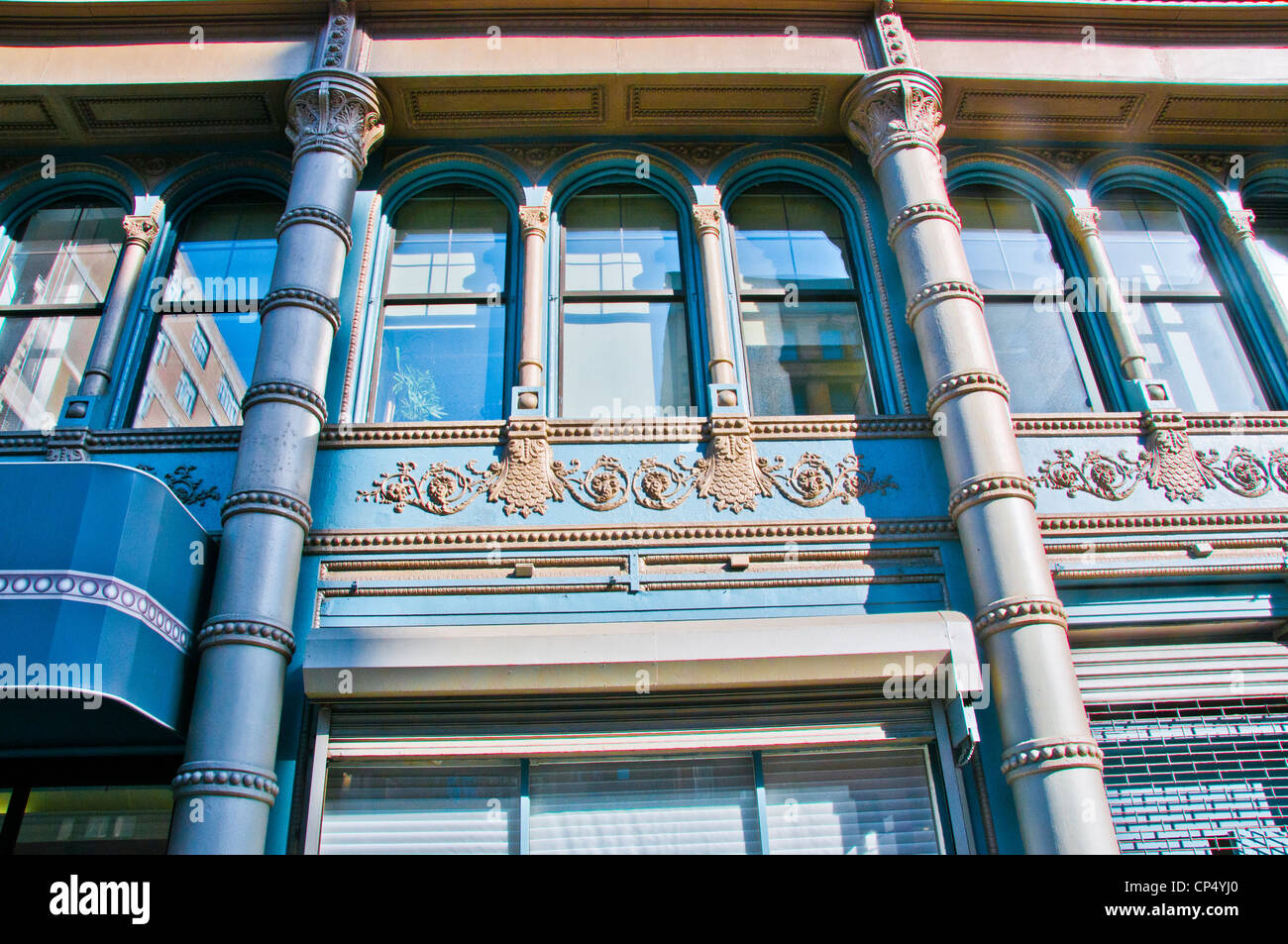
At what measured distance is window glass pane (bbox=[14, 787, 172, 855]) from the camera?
6672mm

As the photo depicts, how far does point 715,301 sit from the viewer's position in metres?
8.76

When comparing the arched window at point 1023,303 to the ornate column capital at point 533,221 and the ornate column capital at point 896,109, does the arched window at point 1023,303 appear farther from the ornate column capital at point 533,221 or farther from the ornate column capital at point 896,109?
the ornate column capital at point 533,221

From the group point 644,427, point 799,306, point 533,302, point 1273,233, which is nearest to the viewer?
point 644,427

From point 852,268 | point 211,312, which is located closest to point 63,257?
point 211,312

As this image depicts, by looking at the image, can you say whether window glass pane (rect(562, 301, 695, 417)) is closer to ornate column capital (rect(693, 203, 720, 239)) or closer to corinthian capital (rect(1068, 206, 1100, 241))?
ornate column capital (rect(693, 203, 720, 239))

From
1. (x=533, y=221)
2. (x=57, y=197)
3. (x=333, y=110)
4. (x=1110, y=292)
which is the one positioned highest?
(x=57, y=197)

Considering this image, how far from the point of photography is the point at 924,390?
834 centimetres

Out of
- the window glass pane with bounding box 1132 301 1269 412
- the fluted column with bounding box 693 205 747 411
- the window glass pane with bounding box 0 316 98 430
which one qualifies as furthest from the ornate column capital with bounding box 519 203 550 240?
the window glass pane with bounding box 1132 301 1269 412

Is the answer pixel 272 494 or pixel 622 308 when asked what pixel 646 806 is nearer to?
pixel 272 494

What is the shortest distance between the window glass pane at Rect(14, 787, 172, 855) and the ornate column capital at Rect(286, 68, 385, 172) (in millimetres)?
5215

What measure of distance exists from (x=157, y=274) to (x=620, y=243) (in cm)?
410

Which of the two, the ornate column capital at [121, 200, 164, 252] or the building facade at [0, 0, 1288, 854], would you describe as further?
the ornate column capital at [121, 200, 164, 252]

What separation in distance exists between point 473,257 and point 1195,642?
6.69 metres
